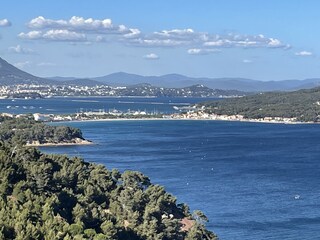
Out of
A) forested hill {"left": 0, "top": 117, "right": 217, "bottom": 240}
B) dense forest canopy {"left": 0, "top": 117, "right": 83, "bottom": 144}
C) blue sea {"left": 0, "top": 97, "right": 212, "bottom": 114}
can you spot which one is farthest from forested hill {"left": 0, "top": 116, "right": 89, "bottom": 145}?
blue sea {"left": 0, "top": 97, "right": 212, "bottom": 114}

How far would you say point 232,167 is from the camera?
149 ft

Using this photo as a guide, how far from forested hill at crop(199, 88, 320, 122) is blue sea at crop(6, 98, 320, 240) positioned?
31.1 feet

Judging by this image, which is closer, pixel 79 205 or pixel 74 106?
pixel 79 205

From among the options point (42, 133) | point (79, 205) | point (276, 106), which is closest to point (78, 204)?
point (79, 205)

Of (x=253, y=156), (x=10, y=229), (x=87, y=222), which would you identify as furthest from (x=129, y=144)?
(x=10, y=229)

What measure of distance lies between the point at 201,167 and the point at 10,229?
31.3m

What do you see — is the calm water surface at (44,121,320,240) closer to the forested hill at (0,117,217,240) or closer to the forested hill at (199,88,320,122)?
the forested hill at (0,117,217,240)

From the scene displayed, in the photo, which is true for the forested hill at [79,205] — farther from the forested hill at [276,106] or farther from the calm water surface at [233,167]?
the forested hill at [276,106]

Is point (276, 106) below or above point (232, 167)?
above

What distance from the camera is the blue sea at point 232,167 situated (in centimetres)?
2812

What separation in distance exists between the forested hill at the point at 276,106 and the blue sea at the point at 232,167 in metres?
9.48

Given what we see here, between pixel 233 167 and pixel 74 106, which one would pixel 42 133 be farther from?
pixel 74 106

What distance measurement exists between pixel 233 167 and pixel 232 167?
64 millimetres

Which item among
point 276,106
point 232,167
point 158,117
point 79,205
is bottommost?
point 232,167
